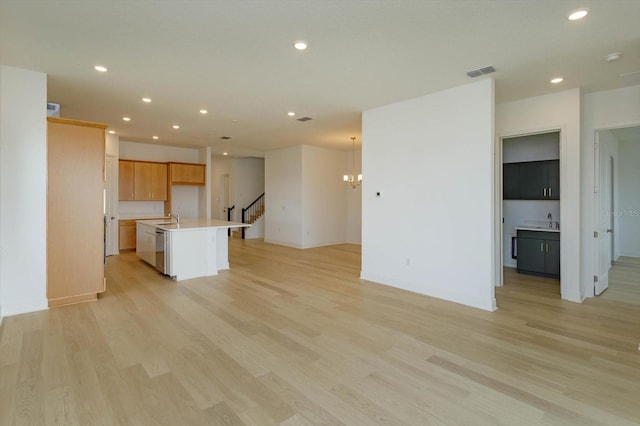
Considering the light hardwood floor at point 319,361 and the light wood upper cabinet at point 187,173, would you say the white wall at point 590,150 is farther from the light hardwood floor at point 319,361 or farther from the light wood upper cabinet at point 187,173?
the light wood upper cabinet at point 187,173

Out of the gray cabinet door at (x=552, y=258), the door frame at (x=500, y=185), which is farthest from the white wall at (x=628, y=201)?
the door frame at (x=500, y=185)

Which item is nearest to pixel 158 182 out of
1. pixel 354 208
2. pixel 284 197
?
pixel 284 197

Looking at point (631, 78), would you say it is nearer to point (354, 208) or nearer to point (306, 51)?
point (306, 51)

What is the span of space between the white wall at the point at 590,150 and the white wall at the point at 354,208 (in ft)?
19.5

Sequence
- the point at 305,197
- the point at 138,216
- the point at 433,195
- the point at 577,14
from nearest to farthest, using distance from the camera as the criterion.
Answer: the point at 577,14
the point at 433,195
the point at 138,216
the point at 305,197

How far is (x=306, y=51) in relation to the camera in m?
3.32

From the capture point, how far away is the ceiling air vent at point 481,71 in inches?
147

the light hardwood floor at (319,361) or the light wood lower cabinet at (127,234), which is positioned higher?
the light wood lower cabinet at (127,234)

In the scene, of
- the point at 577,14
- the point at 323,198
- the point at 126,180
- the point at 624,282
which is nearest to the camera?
the point at 577,14

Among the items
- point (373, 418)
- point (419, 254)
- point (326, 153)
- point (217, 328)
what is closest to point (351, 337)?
point (373, 418)

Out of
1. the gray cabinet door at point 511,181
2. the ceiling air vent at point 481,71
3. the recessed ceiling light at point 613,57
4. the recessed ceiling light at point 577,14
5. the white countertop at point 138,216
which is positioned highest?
the ceiling air vent at point 481,71

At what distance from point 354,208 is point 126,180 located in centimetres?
651

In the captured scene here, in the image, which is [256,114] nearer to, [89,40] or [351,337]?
[89,40]

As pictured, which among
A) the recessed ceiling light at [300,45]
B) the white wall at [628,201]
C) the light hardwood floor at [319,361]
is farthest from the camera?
the white wall at [628,201]
